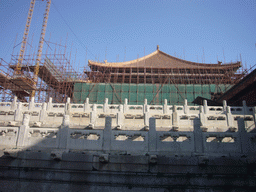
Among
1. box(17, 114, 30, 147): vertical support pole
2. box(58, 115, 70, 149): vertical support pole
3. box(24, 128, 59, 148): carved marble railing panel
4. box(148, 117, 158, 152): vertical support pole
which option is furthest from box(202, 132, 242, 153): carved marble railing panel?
box(17, 114, 30, 147): vertical support pole

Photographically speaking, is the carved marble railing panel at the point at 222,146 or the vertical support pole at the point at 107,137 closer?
the carved marble railing panel at the point at 222,146

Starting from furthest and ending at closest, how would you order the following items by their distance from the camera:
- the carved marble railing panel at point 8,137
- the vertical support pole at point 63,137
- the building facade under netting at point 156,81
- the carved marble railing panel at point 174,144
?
the building facade under netting at point 156,81 < the carved marble railing panel at point 8,137 < the vertical support pole at point 63,137 < the carved marble railing panel at point 174,144

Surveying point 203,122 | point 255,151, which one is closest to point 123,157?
point 255,151

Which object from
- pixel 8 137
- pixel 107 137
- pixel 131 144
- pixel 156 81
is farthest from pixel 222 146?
pixel 156 81

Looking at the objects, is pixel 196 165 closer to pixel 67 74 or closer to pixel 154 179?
pixel 154 179

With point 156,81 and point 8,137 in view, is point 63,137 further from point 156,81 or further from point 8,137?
point 156,81

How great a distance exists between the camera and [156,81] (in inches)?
1300

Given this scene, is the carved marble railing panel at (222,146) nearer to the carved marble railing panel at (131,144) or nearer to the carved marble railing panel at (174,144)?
the carved marble railing panel at (174,144)

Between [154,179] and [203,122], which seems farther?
[203,122]

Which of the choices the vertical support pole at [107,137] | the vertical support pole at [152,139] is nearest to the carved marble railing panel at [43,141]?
the vertical support pole at [107,137]

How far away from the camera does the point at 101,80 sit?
105 ft

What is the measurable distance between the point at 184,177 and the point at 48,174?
4.34 meters

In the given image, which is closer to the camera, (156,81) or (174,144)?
(174,144)

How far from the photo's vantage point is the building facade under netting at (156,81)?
94.6 feet
